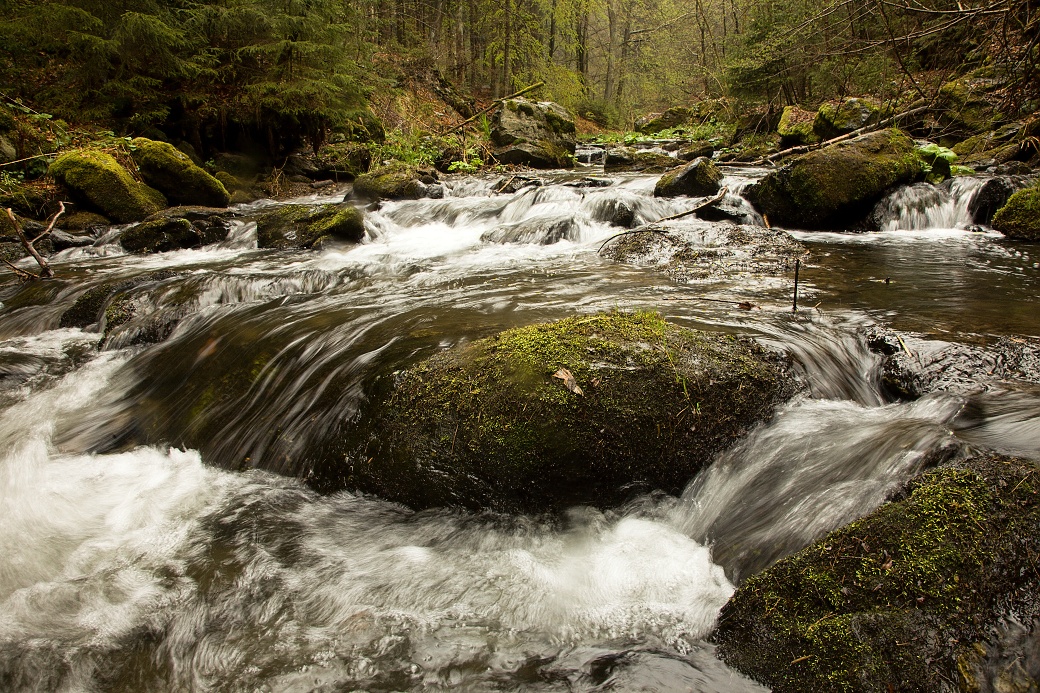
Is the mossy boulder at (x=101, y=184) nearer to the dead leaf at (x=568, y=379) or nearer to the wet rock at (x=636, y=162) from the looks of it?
the dead leaf at (x=568, y=379)

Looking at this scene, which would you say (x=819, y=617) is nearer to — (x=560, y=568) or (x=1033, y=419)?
(x=560, y=568)

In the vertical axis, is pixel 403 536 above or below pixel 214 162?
below

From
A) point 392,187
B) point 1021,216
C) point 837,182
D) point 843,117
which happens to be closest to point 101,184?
point 392,187

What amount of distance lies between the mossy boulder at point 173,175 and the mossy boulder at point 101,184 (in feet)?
1.84

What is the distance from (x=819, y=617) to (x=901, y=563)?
1.04 ft

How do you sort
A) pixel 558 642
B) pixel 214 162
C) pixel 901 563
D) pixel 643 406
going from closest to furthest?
pixel 901 563, pixel 558 642, pixel 643 406, pixel 214 162

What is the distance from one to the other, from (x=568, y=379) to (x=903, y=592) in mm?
1613

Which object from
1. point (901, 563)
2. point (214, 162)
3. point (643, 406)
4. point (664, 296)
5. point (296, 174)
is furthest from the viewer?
point (296, 174)

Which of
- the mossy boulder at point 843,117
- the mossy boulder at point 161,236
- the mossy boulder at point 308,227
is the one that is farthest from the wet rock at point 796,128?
the mossy boulder at point 161,236

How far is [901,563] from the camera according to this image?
180 cm

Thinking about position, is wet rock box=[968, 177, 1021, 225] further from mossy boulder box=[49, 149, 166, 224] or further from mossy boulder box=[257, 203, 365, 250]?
mossy boulder box=[49, 149, 166, 224]

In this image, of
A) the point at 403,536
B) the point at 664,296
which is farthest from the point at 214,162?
the point at 403,536

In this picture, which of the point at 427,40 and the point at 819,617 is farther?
the point at 427,40

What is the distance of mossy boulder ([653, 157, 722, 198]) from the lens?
33.2 ft
